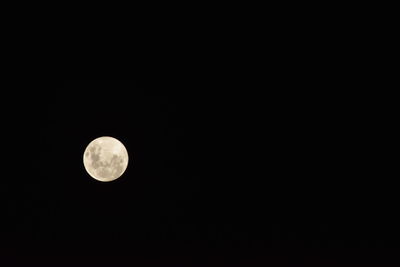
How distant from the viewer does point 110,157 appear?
10344 millimetres

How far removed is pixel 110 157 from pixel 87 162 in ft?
1.70

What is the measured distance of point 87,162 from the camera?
10344 millimetres
